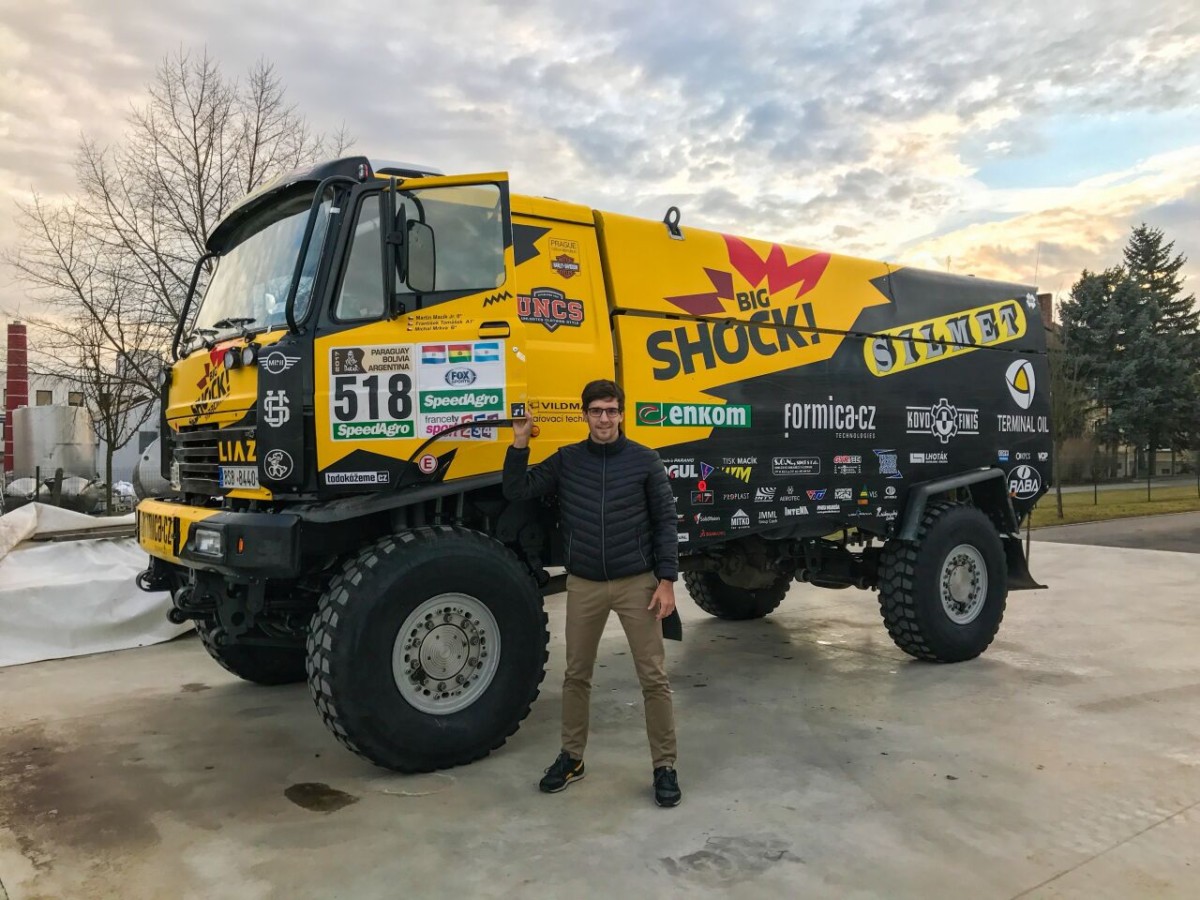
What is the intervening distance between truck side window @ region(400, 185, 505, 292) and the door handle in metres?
0.21

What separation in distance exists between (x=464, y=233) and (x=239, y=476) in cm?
172

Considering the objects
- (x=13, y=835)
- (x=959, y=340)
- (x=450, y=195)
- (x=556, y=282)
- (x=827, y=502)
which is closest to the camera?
(x=13, y=835)

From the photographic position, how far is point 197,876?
3.32 meters

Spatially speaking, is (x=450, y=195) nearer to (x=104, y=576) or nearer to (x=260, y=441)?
(x=260, y=441)

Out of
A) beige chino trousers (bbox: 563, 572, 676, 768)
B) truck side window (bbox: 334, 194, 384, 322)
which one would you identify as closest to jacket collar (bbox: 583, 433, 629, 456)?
beige chino trousers (bbox: 563, 572, 676, 768)

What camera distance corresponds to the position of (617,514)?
4.05 m

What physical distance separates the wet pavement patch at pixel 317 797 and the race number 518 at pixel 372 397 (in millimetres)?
1816

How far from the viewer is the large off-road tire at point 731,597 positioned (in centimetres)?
838

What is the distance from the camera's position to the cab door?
4.27 meters

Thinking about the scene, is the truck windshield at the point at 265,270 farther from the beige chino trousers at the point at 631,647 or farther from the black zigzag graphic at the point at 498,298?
the beige chino trousers at the point at 631,647

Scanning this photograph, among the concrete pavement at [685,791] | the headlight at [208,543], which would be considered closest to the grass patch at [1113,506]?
the concrete pavement at [685,791]

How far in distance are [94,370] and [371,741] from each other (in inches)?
459

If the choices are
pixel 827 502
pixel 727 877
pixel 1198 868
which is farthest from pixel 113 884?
pixel 827 502

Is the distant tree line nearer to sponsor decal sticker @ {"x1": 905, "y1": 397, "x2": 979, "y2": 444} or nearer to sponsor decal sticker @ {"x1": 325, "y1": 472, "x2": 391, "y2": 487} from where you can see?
sponsor decal sticker @ {"x1": 905, "y1": 397, "x2": 979, "y2": 444}
